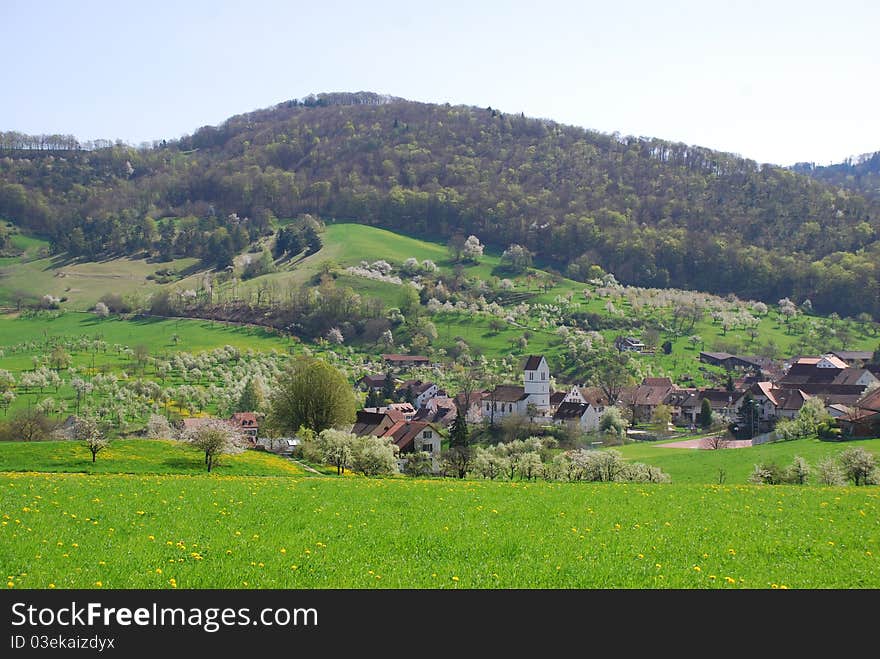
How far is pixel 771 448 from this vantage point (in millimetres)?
64000

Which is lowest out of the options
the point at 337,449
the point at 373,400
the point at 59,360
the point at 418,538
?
the point at 59,360

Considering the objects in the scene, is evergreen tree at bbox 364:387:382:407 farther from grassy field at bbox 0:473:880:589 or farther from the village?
grassy field at bbox 0:473:880:589

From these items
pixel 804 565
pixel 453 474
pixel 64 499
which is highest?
pixel 804 565

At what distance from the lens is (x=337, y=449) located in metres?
42.4

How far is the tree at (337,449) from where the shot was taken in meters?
42.2

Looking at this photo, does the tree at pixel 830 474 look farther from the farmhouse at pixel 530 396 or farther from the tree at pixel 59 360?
the tree at pixel 59 360

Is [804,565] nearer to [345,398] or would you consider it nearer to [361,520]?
[361,520]

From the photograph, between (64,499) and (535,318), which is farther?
(535,318)

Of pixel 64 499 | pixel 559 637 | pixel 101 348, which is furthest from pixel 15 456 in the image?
pixel 101 348

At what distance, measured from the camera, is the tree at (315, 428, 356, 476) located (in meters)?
42.2

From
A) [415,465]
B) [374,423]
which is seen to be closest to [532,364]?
[374,423]

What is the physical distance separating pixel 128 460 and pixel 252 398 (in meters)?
66.5

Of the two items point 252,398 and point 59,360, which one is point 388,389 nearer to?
point 252,398

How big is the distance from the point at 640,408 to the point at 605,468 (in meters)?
72.6
